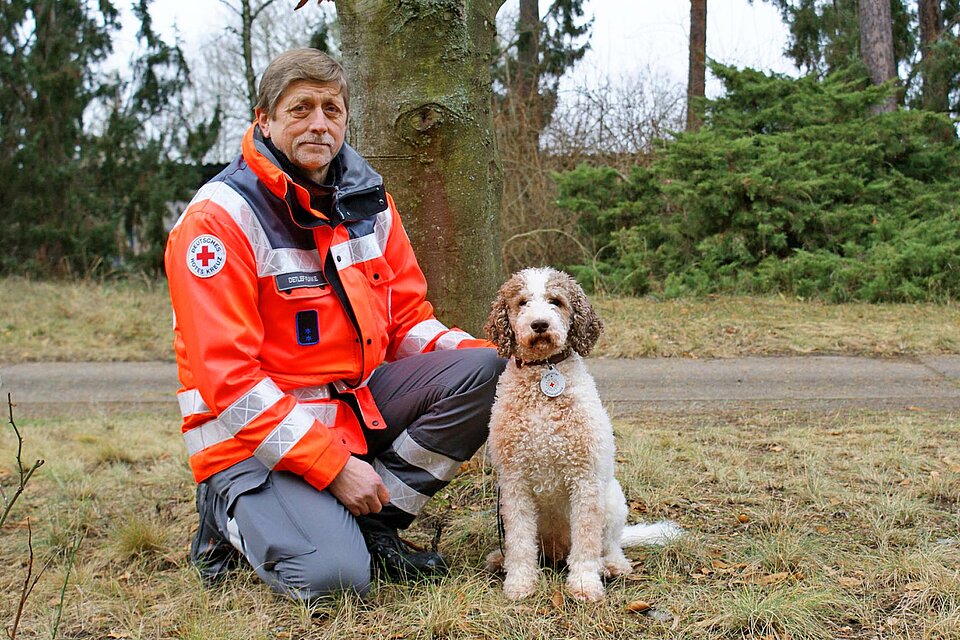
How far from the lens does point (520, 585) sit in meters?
3.07

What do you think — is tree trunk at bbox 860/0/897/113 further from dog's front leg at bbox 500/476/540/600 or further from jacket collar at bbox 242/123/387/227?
dog's front leg at bbox 500/476/540/600

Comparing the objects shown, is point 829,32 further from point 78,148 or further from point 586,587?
point 586,587

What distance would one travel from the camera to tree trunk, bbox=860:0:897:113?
1389cm

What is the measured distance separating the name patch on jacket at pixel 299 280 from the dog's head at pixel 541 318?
0.69 metres

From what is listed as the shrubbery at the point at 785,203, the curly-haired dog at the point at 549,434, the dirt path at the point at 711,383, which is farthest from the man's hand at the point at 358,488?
the shrubbery at the point at 785,203

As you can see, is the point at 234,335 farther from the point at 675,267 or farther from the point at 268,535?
the point at 675,267

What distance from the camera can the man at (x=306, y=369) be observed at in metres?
3.08

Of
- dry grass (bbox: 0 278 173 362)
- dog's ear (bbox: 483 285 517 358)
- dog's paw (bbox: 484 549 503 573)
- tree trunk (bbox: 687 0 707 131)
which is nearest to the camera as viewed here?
dog's ear (bbox: 483 285 517 358)

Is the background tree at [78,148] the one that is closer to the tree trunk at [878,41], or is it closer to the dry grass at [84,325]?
the dry grass at [84,325]

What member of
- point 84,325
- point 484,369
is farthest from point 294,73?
point 84,325

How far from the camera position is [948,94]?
16172 mm

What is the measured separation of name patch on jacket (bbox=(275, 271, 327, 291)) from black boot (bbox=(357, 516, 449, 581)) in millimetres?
946

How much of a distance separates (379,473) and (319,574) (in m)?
0.56

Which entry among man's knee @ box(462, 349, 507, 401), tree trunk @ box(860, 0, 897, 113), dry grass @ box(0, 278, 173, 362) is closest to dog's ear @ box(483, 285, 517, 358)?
man's knee @ box(462, 349, 507, 401)
